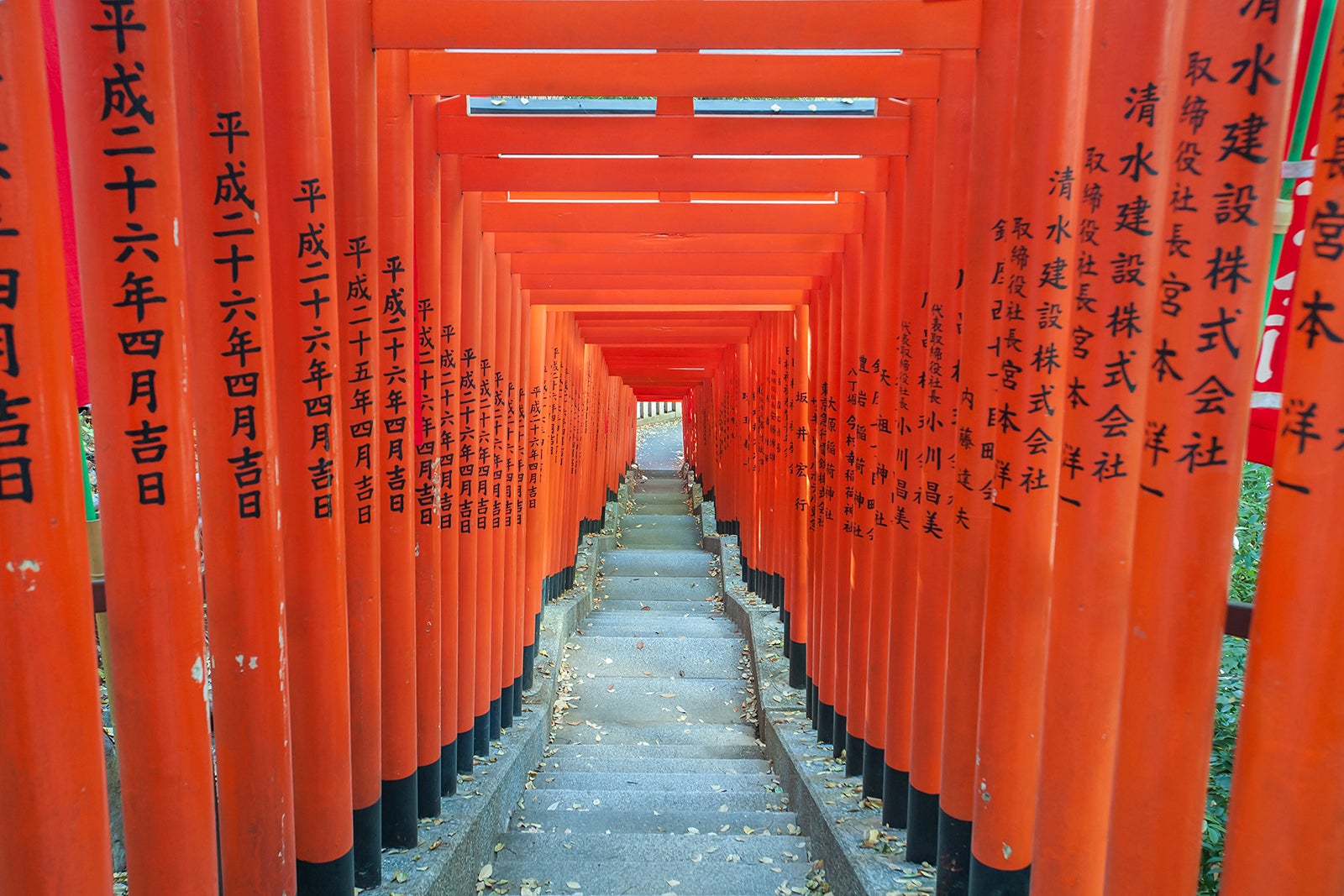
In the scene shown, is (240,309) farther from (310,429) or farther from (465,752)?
(465,752)

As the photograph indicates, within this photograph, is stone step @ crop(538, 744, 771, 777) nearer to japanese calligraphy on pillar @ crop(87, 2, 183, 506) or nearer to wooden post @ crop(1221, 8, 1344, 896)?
wooden post @ crop(1221, 8, 1344, 896)

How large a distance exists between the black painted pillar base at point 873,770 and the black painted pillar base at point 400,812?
8.00ft

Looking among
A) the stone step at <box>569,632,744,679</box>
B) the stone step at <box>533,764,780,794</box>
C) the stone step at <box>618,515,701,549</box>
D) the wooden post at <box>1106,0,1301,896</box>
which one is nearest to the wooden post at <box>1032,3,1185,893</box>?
the wooden post at <box>1106,0,1301,896</box>

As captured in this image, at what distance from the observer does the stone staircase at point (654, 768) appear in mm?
5055

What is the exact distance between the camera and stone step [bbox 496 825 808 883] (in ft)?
17.3

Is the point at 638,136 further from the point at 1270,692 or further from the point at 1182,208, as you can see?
the point at 1270,692

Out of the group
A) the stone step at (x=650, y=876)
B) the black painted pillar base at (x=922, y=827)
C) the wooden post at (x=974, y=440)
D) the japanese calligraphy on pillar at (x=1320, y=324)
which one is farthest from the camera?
the stone step at (x=650, y=876)

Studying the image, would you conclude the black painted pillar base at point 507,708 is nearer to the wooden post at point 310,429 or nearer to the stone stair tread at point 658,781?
the stone stair tread at point 658,781

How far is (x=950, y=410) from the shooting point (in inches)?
161

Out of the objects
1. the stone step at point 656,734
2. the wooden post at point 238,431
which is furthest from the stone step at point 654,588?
the wooden post at point 238,431

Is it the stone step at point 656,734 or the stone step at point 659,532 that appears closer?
the stone step at point 656,734

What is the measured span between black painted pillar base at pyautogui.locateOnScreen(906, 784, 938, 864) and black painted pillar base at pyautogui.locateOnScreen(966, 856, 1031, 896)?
766 millimetres

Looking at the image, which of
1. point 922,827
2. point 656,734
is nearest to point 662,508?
point 656,734

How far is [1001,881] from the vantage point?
330 cm
